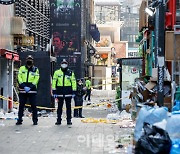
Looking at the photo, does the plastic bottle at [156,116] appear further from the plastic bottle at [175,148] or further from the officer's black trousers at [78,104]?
the officer's black trousers at [78,104]

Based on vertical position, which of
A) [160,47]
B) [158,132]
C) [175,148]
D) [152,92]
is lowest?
[175,148]

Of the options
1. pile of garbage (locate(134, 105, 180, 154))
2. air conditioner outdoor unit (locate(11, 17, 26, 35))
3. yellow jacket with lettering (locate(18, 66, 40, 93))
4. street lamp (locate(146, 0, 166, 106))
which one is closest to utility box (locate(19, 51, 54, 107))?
air conditioner outdoor unit (locate(11, 17, 26, 35))

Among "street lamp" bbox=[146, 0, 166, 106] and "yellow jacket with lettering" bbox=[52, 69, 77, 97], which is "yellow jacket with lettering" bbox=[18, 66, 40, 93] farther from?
"street lamp" bbox=[146, 0, 166, 106]

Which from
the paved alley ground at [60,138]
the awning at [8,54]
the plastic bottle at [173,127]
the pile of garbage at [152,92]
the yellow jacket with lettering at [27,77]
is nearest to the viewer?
the plastic bottle at [173,127]

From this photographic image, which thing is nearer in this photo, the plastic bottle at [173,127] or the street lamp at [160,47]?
the plastic bottle at [173,127]

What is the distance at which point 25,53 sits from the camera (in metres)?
25.2

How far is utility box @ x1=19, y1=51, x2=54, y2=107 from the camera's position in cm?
2416

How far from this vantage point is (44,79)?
24422mm

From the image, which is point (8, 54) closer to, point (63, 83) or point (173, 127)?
point (63, 83)

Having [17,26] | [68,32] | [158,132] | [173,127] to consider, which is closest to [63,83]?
[173,127]

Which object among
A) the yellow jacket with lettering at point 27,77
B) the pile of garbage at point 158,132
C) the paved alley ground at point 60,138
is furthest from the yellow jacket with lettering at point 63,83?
the pile of garbage at point 158,132

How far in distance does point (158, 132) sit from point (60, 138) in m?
4.36

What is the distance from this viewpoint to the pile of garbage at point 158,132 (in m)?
7.59

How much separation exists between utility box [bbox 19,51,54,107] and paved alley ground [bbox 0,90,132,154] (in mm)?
8835
